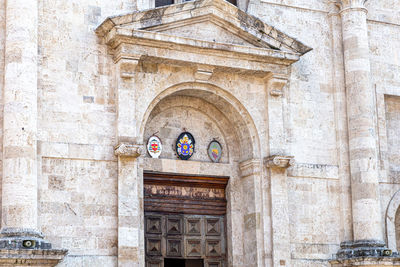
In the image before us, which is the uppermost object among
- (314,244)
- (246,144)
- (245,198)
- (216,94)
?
(216,94)

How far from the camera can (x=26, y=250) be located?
13.5m

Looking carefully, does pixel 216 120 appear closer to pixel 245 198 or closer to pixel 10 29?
pixel 245 198

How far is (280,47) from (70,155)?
5.42 meters

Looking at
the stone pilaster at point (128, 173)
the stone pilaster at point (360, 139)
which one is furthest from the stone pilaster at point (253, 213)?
the stone pilaster at point (128, 173)

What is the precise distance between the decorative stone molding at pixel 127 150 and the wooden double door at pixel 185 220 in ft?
4.49

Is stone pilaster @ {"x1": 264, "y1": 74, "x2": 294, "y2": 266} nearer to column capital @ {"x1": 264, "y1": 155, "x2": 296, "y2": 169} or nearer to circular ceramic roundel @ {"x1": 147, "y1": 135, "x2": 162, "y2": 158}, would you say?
column capital @ {"x1": 264, "y1": 155, "x2": 296, "y2": 169}

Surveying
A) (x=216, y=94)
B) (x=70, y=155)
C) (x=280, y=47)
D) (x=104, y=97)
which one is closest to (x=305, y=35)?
(x=280, y=47)

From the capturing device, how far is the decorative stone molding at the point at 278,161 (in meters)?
16.8

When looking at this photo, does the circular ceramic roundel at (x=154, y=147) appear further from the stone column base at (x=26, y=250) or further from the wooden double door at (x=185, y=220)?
the stone column base at (x=26, y=250)

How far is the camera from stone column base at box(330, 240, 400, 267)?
16938 mm

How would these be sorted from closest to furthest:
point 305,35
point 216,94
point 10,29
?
point 10,29 → point 216,94 → point 305,35

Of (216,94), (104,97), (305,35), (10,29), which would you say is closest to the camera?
(10,29)

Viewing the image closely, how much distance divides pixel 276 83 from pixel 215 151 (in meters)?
2.07

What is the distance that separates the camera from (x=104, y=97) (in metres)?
15.8
